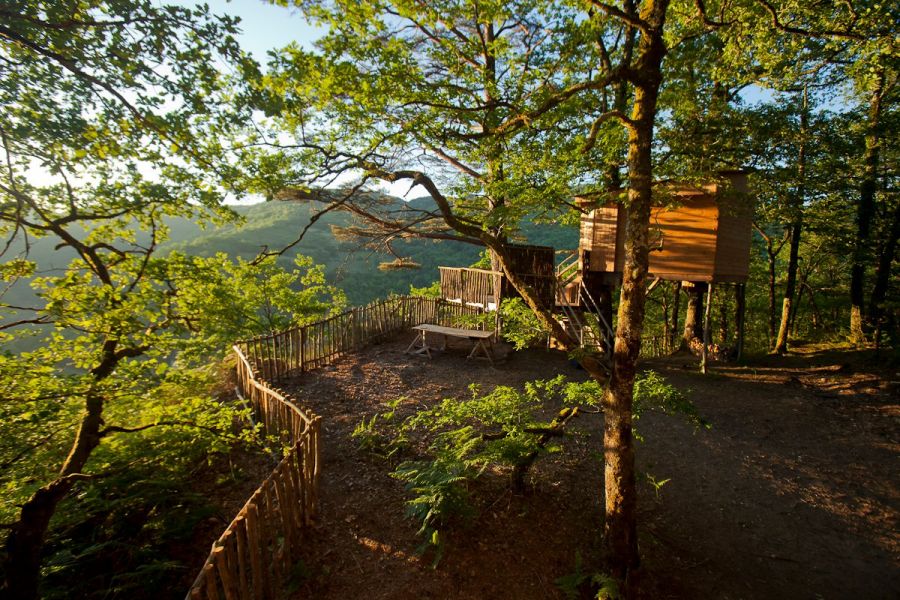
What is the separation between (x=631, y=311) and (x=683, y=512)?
13.3 feet

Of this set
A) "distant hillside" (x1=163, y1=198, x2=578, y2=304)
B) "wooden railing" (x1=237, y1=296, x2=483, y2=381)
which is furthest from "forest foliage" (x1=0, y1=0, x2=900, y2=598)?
"distant hillside" (x1=163, y1=198, x2=578, y2=304)

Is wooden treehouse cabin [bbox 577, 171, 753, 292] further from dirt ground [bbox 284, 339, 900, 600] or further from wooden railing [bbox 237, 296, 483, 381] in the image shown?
wooden railing [bbox 237, 296, 483, 381]

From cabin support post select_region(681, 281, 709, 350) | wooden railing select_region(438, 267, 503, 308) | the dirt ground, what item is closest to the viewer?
the dirt ground

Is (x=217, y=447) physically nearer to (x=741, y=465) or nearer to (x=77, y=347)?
(x=77, y=347)

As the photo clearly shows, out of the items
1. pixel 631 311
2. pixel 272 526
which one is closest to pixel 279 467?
pixel 272 526

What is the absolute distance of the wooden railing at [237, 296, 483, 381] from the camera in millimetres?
11094

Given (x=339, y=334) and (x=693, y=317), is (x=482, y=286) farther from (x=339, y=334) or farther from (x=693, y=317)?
(x=693, y=317)

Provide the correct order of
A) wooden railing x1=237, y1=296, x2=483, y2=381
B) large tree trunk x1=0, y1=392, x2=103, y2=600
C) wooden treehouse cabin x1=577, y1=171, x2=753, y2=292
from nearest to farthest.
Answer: large tree trunk x1=0, y1=392, x2=103, y2=600, wooden railing x1=237, y1=296, x2=483, y2=381, wooden treehouse cabin x1=577, y1=171, x2=753, y2=292

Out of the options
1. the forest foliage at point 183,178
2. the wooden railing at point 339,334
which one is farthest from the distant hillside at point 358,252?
the forest foliage at point 183,178

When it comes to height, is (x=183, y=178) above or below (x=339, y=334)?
above

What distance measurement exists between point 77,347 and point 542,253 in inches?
512

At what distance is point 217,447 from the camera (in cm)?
555

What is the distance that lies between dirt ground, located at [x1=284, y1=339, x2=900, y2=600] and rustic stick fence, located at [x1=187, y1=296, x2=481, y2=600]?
0.50 metres

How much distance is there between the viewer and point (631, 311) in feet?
15.3
